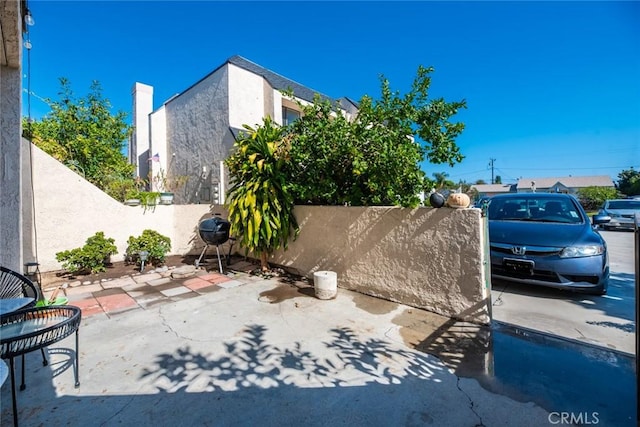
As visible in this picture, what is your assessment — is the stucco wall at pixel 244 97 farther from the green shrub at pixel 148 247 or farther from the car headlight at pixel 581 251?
the car headlight at pixel 581 251

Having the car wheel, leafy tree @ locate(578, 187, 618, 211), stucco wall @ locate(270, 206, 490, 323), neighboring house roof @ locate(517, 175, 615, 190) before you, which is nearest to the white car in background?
the car wheel

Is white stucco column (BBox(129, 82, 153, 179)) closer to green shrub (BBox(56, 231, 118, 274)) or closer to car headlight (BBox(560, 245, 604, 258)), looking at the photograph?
green shrub (BBox(56, 231, 118, 274))

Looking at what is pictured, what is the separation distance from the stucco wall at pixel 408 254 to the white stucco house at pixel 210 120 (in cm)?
401

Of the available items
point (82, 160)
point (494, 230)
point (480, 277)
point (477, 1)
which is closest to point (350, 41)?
point (477, 1)

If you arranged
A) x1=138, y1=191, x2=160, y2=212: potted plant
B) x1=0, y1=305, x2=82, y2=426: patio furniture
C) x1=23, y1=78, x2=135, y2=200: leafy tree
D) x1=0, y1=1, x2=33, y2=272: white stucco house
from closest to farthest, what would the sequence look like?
x1=0, y1=305, x2=82, y2=426: patio furniture → x1=0, y1=1, x2=33, y2=272: white stucco house → x1=138, y1=191, x2=160, y2=212: potted plant → x1=23, y1=78, x2=135, y2=200: leafy tree

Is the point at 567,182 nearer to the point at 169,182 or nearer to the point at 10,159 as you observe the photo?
the point at 169,182

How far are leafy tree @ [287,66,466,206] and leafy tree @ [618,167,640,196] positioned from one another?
4477 centimetres

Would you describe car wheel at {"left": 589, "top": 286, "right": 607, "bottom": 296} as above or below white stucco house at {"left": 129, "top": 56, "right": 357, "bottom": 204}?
below

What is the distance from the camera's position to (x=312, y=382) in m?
2.25

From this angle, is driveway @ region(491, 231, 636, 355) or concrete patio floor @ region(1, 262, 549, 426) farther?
driveway @ region(491, 231, 636, 355)

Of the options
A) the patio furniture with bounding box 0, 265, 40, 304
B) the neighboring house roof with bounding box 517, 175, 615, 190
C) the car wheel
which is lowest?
the car wheel

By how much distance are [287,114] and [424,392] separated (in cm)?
1052

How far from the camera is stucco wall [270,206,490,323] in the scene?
339 centimetres

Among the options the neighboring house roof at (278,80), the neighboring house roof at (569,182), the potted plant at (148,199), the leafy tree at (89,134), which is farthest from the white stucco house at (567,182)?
the leafy tree at (89,134)
